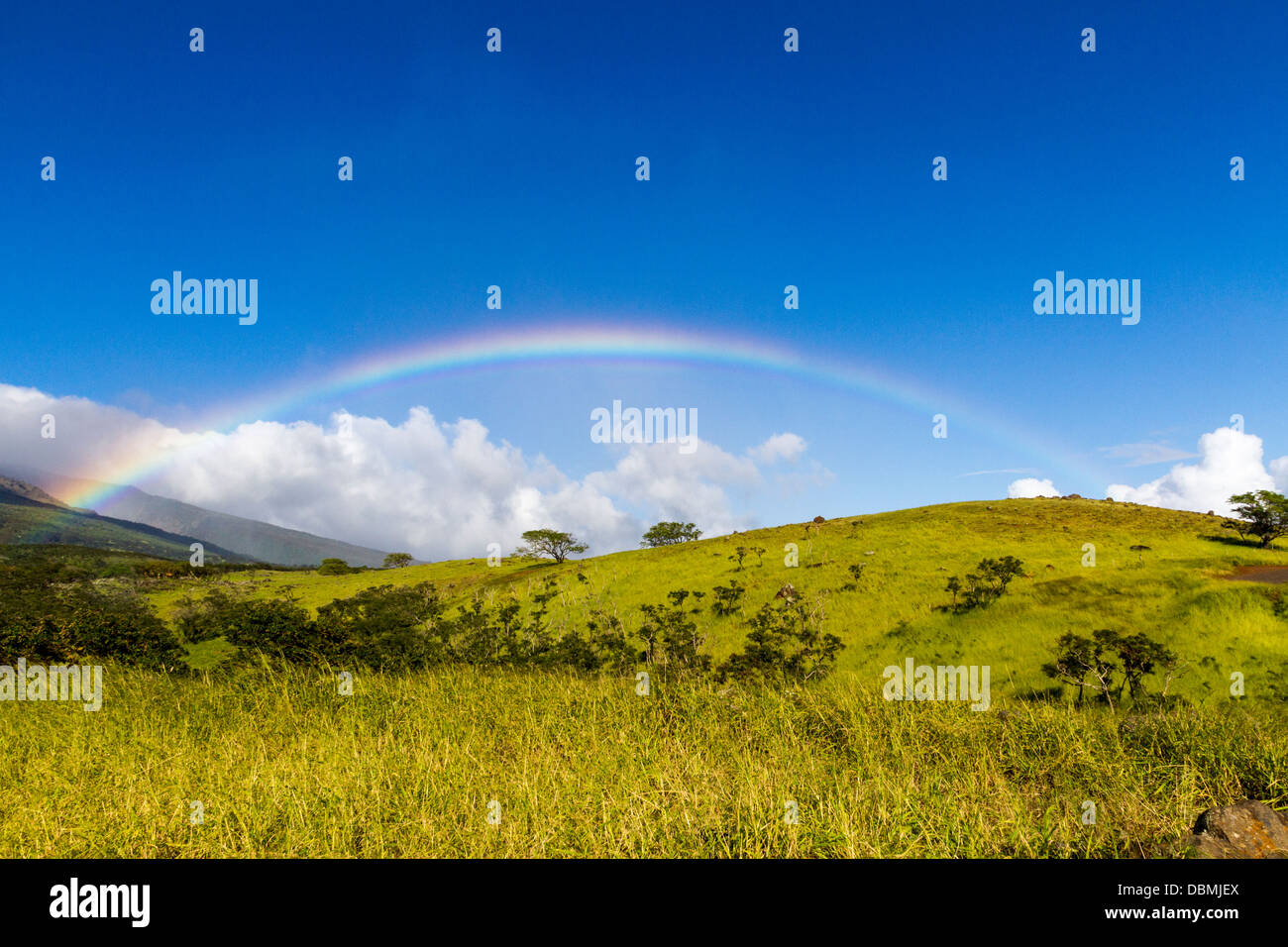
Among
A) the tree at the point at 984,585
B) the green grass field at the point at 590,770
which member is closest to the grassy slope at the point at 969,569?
the tree at the point at 984,585

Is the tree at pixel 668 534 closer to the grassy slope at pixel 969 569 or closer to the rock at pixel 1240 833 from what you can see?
the grassy slope at pixel 969 569

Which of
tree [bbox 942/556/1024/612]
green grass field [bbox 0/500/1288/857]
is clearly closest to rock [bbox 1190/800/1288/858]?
green grass field [bbox 0/500/1288/857]

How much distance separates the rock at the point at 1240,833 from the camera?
5.36 meters

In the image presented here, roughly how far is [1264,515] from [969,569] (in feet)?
125

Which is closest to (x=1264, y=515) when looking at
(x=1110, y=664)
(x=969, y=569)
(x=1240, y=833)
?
(x=969, y=569)

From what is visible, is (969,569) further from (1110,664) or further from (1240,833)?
(1240,833)

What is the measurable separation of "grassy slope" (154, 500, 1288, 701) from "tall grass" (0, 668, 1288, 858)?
18.5 feet

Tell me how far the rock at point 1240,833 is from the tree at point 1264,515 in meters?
77.3
